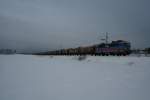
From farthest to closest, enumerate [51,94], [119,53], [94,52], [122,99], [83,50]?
1. [83,50]
2. [94,52]
3. [119,53]
4. [51,94]
5. [122,99]

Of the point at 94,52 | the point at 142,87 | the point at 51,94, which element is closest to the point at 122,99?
the point at 142,87

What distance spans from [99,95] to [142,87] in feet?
3.33

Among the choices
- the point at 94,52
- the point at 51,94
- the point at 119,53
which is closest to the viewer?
the point at 51,94

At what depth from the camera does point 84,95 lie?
2879mm

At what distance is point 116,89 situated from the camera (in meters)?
3.18

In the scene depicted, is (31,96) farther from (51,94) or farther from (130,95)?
(130,95)

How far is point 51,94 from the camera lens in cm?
300

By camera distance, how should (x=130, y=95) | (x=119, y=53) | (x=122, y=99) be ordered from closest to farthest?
(x=122, y=99) → (x=130, y=95) → (x=119, y=53)

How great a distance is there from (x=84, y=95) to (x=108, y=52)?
24750 millimetres

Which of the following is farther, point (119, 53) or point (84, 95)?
point (119, 53)

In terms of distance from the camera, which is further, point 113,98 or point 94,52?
point 94,52

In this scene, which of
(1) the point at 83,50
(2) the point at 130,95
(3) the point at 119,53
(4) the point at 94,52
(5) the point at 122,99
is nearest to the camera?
(5) the point at 122,99

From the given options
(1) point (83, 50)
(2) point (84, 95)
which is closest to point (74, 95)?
(2) point (84, 95)

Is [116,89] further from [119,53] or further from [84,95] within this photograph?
[119,53]
